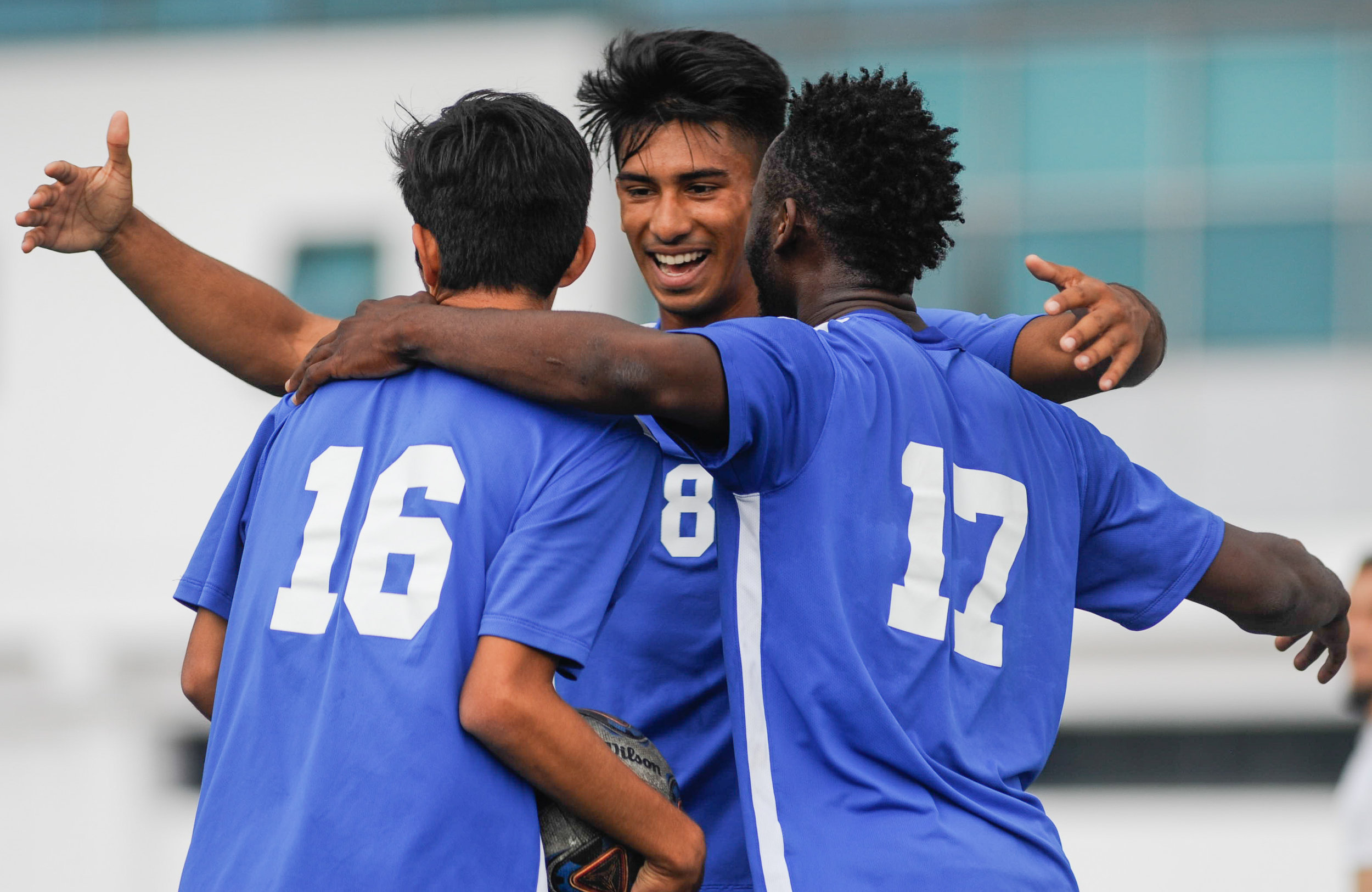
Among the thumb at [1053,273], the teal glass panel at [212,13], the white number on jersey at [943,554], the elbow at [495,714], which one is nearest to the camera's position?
the elbow at [495,714]

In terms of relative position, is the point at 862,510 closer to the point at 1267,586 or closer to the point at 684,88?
the point at 1267,586

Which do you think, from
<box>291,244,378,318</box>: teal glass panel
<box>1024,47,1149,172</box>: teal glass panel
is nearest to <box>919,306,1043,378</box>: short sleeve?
<box>1024,47,1149,172</box>: teal glass panel

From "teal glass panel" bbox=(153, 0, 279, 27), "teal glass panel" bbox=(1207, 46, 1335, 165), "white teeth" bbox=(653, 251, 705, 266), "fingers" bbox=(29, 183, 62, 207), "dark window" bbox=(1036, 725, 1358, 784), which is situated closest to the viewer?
"fingers" bbox=(29, 183, 62, 207)

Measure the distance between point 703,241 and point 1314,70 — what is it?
38.1 feet

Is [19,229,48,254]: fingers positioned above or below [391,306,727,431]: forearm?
above

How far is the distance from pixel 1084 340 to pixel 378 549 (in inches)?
50.2

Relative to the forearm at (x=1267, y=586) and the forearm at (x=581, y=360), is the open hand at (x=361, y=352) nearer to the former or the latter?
the forearm at (x=581, y=360)

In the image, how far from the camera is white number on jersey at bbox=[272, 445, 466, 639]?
252 centimetres

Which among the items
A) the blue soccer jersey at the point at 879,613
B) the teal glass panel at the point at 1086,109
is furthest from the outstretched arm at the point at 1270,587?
the teal glass panel at the point at 1086,109

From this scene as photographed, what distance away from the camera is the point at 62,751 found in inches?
597

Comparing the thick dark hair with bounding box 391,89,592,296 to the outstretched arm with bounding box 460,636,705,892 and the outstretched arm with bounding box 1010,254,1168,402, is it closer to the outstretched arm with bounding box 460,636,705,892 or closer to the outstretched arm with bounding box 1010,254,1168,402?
the outstretched arm with bounding box 460,636,705,892

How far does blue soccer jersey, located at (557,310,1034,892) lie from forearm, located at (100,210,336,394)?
1.06 m

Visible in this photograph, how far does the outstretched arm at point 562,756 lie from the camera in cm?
246

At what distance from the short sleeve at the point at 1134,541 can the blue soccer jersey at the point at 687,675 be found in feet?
1.00
